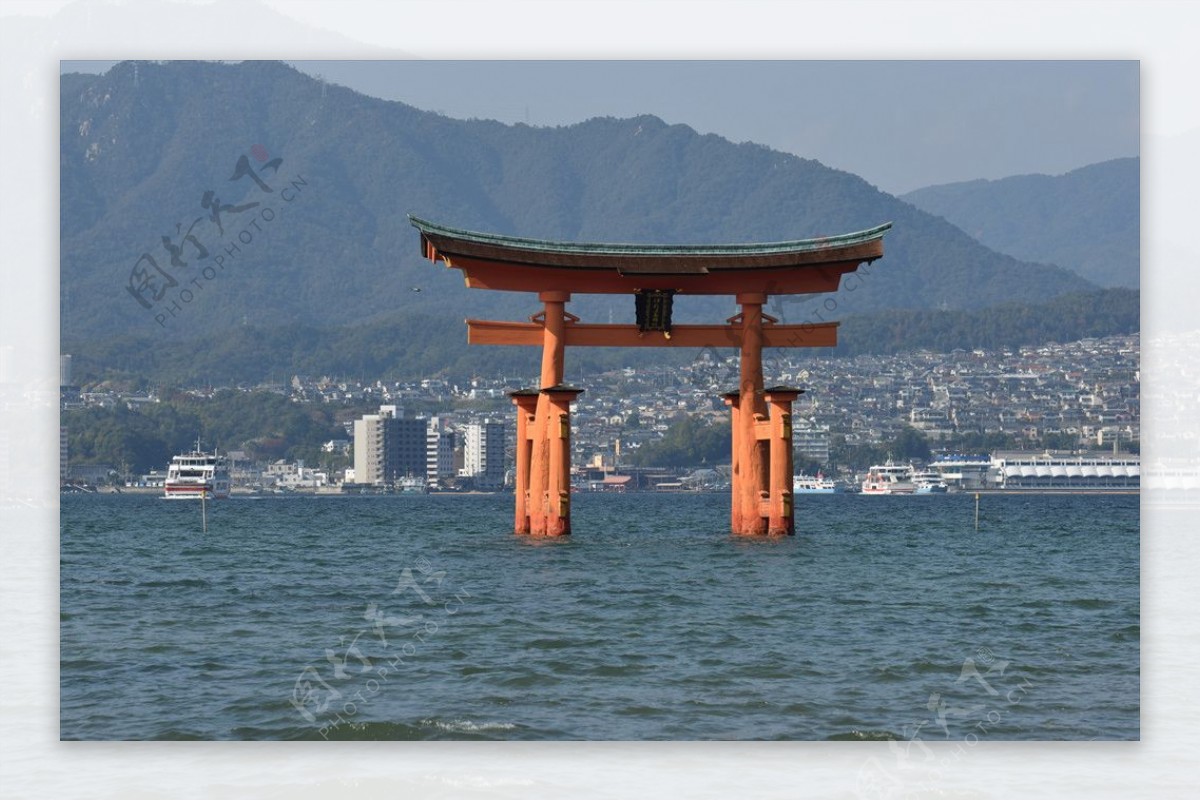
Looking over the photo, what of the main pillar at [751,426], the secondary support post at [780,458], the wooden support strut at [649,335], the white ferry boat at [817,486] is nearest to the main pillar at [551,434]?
the wooden support strut at [649,335]

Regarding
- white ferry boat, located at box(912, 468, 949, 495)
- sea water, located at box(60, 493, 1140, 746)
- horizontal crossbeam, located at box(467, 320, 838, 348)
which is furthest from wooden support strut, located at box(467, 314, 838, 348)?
white ferry boat, located at box(912, 468, 949, 495)

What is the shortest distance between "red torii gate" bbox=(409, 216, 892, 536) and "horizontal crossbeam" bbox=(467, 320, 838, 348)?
1.1 inches

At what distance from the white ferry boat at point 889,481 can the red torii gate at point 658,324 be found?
8639cm

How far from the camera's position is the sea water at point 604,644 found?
51.7ft

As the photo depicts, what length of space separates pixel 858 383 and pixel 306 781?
5278 inches

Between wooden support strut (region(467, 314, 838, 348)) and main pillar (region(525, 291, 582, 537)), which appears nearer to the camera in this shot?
main pillar (region(525, 291, 582, 537))

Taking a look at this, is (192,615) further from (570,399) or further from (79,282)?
(79,282)

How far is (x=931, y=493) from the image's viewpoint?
122m

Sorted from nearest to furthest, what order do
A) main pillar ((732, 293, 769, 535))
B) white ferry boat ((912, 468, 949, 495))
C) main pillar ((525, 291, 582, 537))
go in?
main pillar ((525, 291, 582, 537))
main pillar ((732, 293, 769, 535))
white ferry boat ((912, 468, 949, 495))

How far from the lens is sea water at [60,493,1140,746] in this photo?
620 inches

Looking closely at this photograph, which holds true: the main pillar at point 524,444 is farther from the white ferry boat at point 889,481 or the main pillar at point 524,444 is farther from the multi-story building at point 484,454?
the multi-story building at point 484,454

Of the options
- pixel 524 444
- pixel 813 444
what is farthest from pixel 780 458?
pixel 813 444

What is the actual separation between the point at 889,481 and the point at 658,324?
89253 millimetres

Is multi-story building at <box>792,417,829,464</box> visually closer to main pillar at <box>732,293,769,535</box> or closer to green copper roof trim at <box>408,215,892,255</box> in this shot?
main pillar at <box>732,293,769,535</box>
